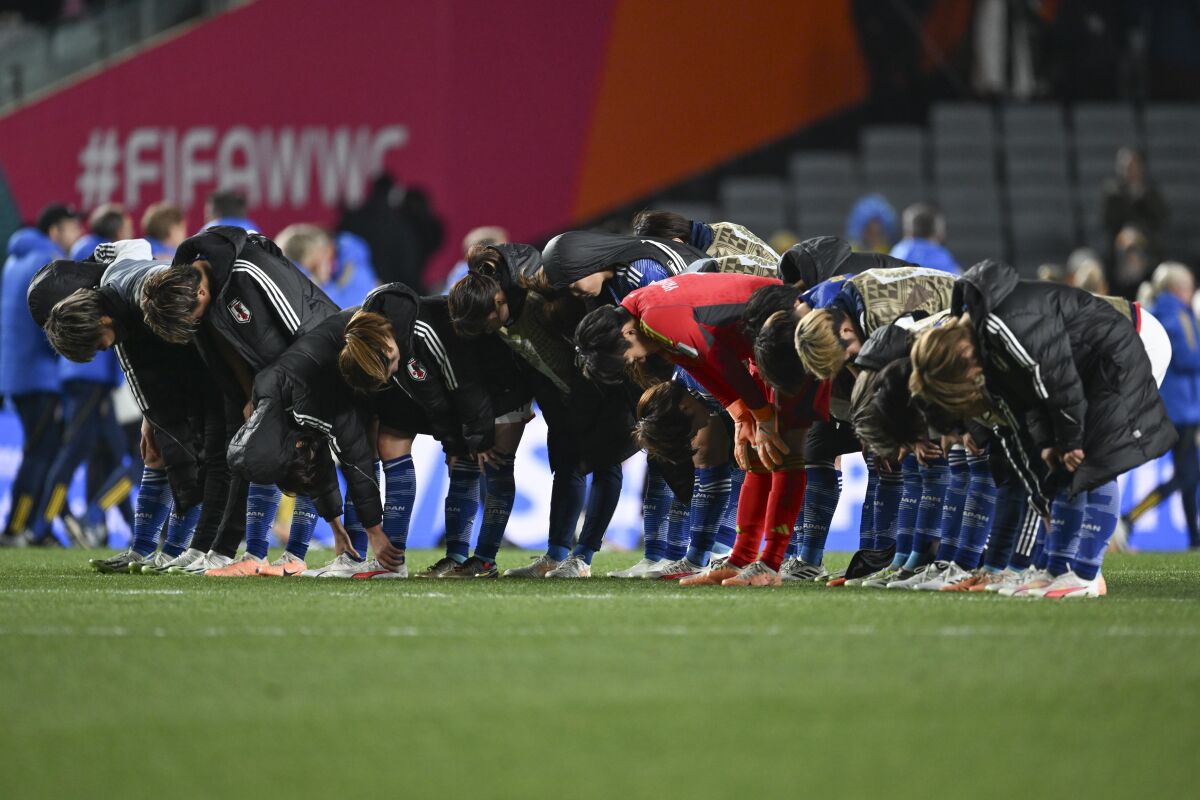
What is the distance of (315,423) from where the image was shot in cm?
768

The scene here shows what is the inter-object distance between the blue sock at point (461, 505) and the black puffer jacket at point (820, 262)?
1798 millimetres

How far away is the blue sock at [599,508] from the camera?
8430 millimetres

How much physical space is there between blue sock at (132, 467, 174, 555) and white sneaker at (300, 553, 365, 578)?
102 centimetres

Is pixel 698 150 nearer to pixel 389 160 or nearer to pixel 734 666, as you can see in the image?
pixel 389 160

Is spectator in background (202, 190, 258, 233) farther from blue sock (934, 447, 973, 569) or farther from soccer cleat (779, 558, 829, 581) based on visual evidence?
blue sock (934, 447, 973, 569)

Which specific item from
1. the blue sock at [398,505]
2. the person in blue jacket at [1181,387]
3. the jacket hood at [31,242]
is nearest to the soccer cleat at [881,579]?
the blue sock at [398,505]

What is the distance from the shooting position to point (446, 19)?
704 inches

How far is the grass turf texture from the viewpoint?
10.7ft

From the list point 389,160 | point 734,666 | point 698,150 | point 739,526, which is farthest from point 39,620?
point 698,150

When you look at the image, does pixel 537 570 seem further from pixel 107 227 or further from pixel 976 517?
pixel 107 227

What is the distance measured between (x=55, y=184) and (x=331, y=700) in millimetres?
15401

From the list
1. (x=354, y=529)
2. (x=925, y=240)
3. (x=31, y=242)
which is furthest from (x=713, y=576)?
(x=31, y=242)

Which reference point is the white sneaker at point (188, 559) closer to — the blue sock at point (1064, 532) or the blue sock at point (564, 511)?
the blue sock at point (564, 511)

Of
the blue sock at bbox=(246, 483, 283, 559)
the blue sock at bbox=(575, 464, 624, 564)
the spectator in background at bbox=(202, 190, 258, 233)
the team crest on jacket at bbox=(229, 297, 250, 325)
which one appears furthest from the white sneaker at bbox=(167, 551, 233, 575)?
the spectator in background at bbox=(202, 190, 258, 233)
